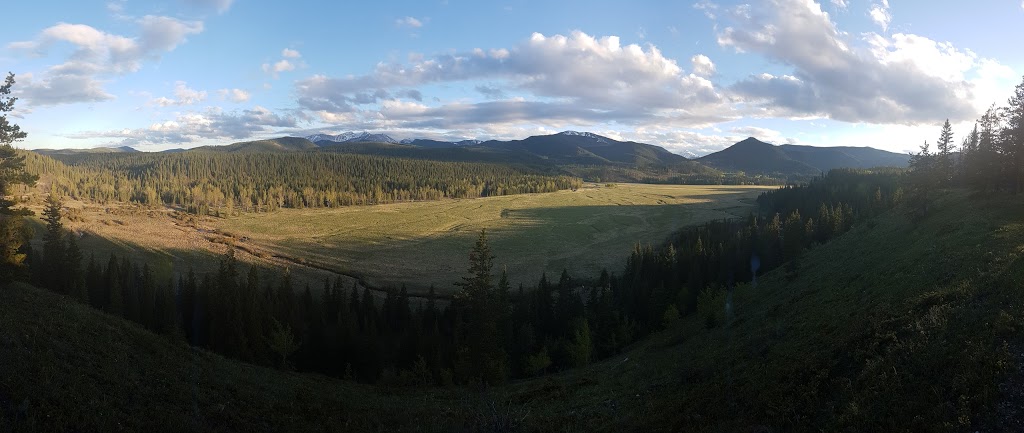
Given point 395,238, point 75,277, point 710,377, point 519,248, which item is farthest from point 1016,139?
point 395,238

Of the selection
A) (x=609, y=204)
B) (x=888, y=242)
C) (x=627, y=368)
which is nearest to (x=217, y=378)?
(x=627, y=368)

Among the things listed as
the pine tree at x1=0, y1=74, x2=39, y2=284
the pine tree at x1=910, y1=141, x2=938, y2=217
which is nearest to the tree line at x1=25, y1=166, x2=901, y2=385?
the pine tree at x1=0, y1=74, x2=39, y2=284

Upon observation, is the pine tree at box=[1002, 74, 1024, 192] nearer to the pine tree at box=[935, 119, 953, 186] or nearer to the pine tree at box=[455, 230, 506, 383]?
the pine tree at box=[935, 119, 953, 186]

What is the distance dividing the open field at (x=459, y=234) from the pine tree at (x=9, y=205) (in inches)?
2232

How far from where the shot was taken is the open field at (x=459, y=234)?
97.4 m

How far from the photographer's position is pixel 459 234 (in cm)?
13000

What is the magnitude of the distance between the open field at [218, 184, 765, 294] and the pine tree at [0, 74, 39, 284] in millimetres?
56681

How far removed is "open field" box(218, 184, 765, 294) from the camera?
319ft

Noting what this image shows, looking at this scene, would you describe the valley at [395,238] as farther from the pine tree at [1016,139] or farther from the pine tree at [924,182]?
the pine tree at [1016,139]

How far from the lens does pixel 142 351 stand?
2152 centimetres

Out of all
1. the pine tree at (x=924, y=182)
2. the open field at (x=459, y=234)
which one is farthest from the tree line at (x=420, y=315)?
the open field at (x=459, y=234)

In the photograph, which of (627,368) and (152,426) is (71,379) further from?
(627,368)

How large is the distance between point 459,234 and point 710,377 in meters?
110

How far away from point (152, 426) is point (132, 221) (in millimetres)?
154927
